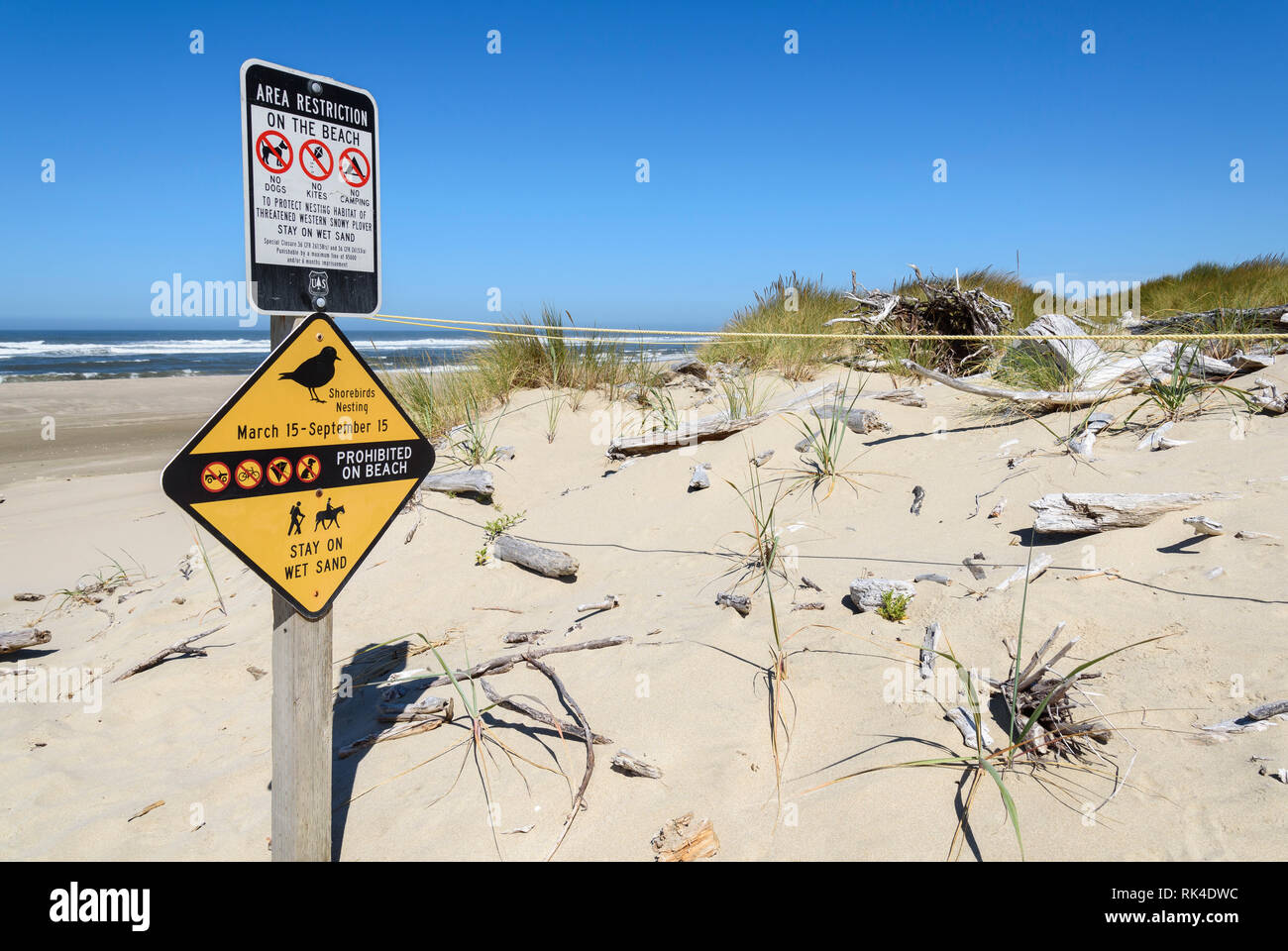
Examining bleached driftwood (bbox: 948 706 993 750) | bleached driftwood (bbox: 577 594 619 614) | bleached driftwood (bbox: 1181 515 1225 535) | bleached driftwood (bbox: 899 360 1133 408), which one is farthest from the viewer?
bleached driftwood (bbox: 899 360 1133 408)

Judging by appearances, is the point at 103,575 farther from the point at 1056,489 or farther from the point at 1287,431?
→ the point at 1287,431

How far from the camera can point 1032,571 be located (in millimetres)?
2988

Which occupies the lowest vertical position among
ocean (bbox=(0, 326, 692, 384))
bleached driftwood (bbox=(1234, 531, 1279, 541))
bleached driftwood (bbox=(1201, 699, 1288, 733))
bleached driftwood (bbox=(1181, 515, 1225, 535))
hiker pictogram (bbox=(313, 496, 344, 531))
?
bleached driftwood (bbox=(1201, 699, 1288, 733))

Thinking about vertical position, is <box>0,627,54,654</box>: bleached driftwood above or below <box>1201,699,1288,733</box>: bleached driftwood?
below

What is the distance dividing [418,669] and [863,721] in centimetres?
205

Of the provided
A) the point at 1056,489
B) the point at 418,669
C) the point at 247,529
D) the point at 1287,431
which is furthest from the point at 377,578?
the point at 1287,431

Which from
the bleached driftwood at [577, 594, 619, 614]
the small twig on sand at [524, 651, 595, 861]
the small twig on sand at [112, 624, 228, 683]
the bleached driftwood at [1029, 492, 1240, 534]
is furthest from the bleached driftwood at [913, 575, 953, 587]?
the small twig on sand at [112, 624, 228, 683]

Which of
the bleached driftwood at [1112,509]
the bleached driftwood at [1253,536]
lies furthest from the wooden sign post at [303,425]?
the bleached driftwood at [1253,536]

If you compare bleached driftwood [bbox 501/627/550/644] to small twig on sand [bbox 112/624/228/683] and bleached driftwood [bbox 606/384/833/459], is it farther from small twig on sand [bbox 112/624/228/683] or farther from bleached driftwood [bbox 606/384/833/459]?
bleached driftwood [bbox 606/384/833/459]

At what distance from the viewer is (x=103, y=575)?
18.7ft

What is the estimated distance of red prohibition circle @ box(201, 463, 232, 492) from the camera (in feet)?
5.92

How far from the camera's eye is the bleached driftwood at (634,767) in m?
2.41

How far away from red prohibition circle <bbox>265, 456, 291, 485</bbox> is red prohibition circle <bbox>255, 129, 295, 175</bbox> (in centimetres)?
73
